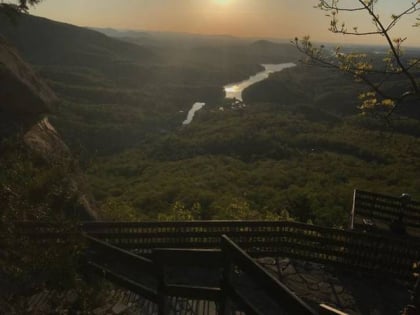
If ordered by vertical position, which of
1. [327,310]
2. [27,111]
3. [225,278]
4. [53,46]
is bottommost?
[225,278]

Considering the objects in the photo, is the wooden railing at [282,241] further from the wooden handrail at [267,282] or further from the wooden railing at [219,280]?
the wooden handrail at [267,282]

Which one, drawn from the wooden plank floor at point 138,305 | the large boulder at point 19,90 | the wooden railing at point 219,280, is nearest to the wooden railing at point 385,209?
the wooden plank floor at point 138,305

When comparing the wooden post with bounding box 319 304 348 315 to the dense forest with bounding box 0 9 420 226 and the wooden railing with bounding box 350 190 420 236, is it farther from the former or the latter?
the wooden railing with bounding box 350 190 420 236

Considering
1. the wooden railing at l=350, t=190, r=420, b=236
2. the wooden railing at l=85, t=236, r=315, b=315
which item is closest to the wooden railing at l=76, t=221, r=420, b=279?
the wooden railing at l=350, t=190, r=420, b=236

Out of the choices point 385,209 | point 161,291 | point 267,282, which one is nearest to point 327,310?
point 267,282

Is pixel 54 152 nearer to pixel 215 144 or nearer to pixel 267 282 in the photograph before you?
pixel 267 282

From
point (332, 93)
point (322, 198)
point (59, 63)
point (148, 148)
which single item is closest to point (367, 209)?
point (322, 198)
